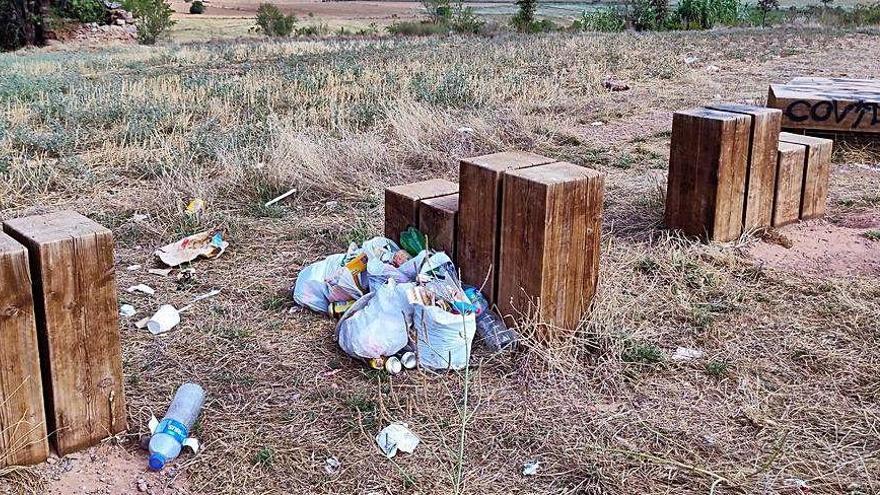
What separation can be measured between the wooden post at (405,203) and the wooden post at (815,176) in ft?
7.56

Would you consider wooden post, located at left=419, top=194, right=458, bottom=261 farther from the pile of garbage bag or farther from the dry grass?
the dry grass

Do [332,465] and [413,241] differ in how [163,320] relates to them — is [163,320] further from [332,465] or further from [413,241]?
[332,465]

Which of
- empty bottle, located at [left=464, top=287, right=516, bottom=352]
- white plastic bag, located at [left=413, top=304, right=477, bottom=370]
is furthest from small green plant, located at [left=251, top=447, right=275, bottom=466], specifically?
empty bottle, located at [left=464, top=287, right=516, bottom=352]

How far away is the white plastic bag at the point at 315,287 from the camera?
3822 millimetres

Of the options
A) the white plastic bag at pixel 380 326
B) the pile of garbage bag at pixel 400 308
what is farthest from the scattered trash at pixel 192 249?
the white plastic bag at pixel 380 326

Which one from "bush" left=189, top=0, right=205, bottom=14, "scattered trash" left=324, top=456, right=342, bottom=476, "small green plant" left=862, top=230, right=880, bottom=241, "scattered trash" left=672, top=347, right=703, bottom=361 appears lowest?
"scattered trash" left=324, top=456, right=342, bottom=476

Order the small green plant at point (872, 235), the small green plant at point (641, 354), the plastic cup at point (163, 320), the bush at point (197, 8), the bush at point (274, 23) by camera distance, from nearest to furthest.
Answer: the small green plant at point (641, 354)
the plastic cup at point (163, 320)
the small green plant at point (872, 235)
the bush at point (274, 23)
the bush at point (197, 8)

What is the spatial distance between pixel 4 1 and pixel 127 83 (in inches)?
874

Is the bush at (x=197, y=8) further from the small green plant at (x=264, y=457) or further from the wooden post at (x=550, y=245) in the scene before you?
the small green plant at (x=264, y=457)

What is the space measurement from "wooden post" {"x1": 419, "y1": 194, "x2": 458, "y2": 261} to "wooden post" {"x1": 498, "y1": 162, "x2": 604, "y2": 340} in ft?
1.24

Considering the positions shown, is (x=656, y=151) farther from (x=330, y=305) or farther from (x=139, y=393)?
(x=139, y=393)

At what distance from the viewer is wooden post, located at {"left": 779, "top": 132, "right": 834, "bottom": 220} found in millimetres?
5023

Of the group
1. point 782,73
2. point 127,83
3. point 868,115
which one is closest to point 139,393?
point 868,115

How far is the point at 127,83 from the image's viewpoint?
440 inches
